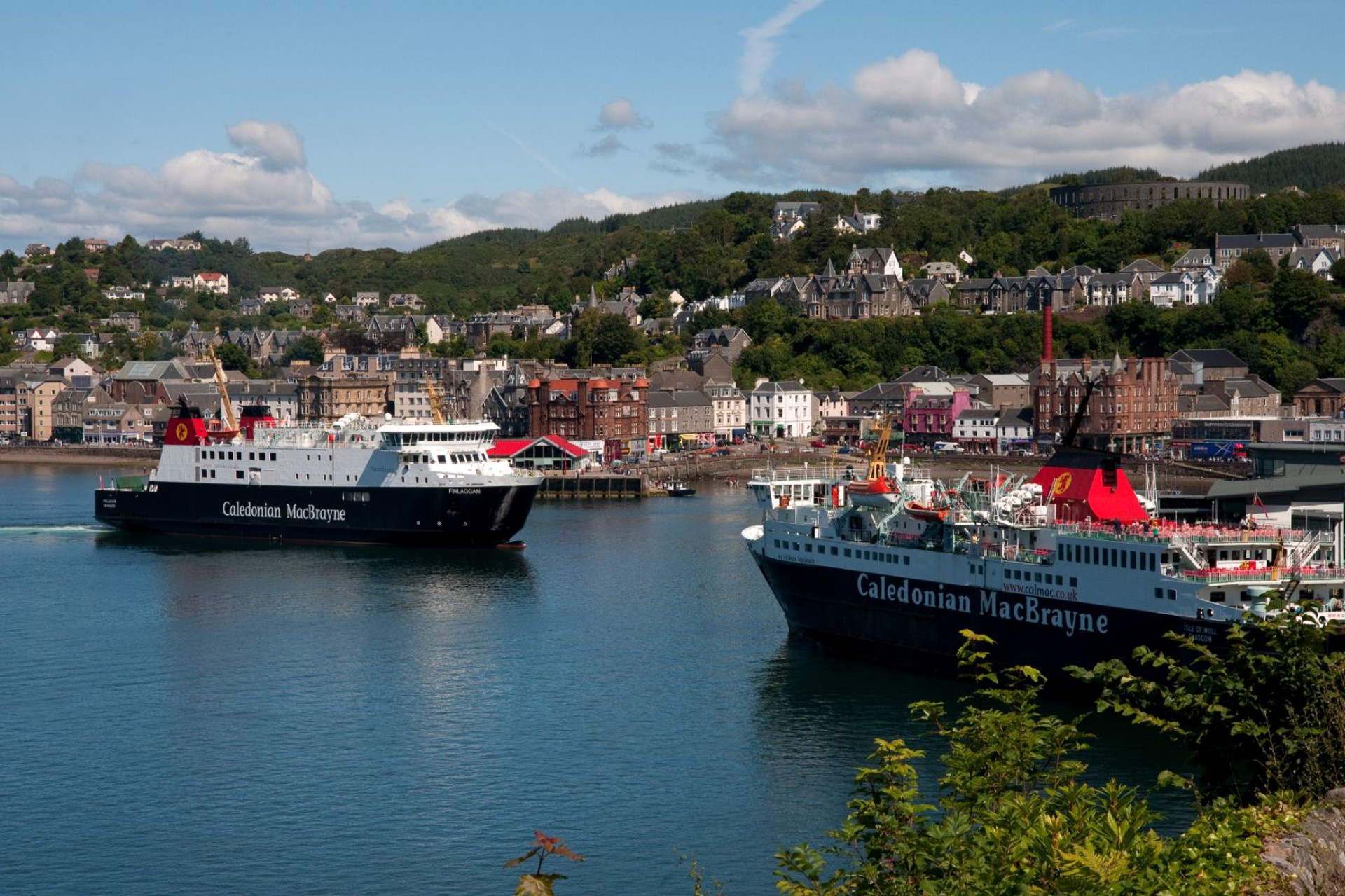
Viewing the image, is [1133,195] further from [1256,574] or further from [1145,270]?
[1256,574]

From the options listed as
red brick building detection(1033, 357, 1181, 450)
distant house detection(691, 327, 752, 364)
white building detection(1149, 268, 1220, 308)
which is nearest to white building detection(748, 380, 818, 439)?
distant house detection(691, 327, 752, 364)

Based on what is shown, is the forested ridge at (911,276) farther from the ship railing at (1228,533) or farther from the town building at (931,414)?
the ship railing at (1228,533)

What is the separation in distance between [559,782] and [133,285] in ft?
561

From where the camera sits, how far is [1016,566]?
105 feet

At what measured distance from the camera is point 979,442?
307ft

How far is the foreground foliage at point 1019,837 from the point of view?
10.9 meters

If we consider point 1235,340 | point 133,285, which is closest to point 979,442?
point 1235,340

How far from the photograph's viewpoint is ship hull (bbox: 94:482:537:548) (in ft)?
181

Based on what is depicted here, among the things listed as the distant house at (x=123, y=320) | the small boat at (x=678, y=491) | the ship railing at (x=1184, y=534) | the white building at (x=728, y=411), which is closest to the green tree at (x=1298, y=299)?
the white building at (x=728, y=411)

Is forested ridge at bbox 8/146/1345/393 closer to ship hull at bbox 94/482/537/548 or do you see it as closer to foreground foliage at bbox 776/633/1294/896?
ship hull at bbox 94/482/537/548

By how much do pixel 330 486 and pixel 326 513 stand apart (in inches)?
38.9

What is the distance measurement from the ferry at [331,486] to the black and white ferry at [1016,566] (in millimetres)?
17188

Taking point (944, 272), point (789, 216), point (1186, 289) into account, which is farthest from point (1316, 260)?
point (789, 216)

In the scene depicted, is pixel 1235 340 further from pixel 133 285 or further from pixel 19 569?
pixel 133 285
